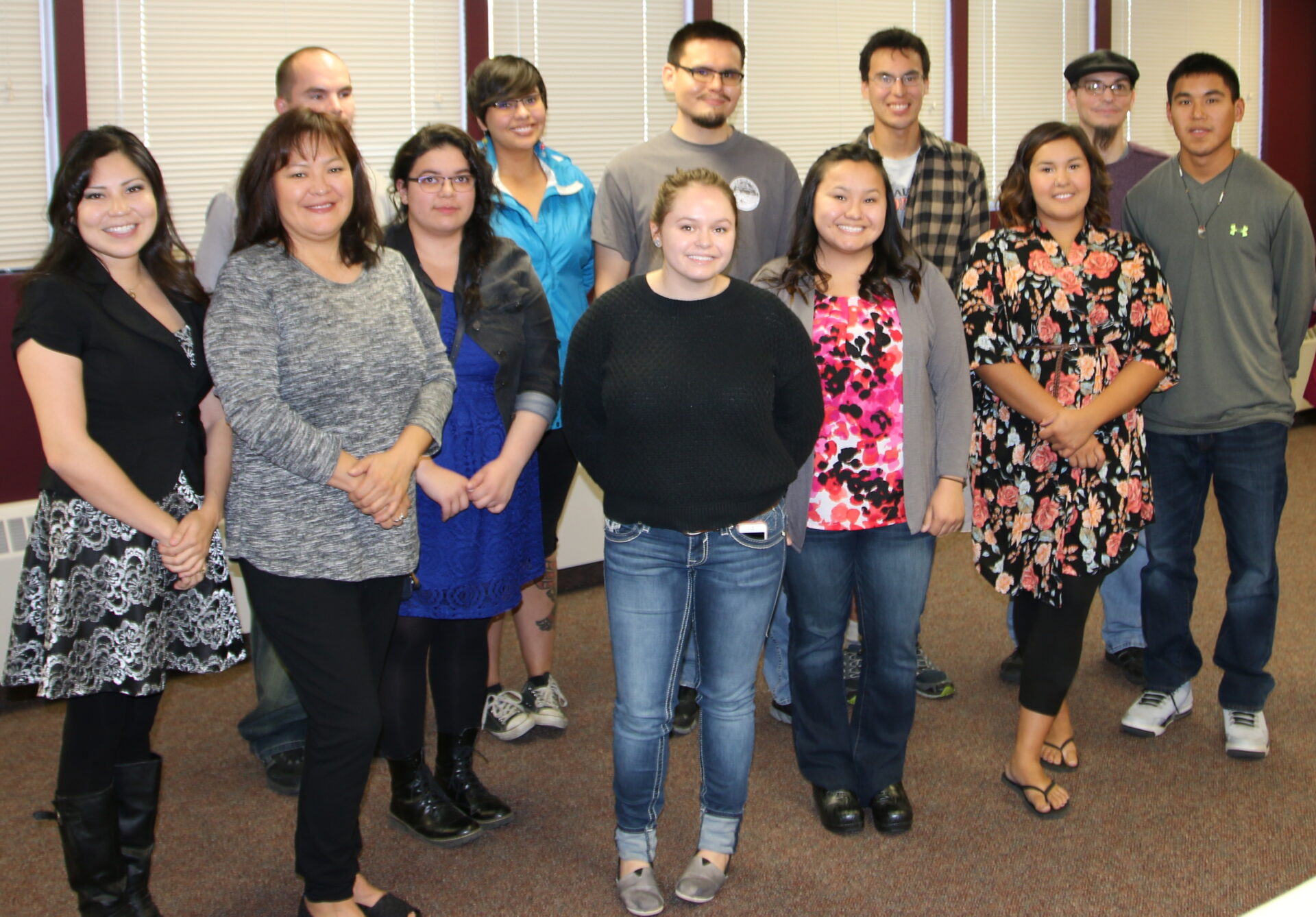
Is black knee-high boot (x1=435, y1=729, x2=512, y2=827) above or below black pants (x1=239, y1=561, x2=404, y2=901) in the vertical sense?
below

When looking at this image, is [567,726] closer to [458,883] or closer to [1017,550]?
[458,883]

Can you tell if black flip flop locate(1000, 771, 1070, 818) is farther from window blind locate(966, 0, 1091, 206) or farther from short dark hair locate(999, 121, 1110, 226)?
window blind locate(966, 0, 1091, 206)

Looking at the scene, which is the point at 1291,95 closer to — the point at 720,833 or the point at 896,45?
the point at 896,45

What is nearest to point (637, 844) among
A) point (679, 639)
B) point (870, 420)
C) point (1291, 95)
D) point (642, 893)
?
point (642, 893)

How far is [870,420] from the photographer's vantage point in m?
2.46

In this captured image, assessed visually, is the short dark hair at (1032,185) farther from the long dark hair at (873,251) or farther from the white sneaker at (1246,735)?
the white sneaker at (1246,735)

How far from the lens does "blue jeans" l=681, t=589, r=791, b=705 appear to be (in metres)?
3.23

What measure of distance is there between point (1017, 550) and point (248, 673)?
2343mm

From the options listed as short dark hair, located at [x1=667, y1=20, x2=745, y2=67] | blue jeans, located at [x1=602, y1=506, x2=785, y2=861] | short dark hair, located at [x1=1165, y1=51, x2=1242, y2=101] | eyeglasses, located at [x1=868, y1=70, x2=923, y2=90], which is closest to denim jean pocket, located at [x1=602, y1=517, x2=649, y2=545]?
blue jeans, located at [x1=602, y1=506, x2=785, y2=861]

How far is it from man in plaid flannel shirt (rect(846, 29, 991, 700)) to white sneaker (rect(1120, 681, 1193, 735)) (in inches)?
22.4

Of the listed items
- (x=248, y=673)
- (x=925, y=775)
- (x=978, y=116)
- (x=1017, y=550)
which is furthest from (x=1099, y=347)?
(x=978, y=116)

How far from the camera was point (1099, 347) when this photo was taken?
2.68m

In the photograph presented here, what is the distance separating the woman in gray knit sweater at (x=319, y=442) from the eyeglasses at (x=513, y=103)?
879mm

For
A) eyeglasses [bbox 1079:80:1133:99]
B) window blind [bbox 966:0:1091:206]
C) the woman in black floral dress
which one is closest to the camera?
the woman in black floral dress
